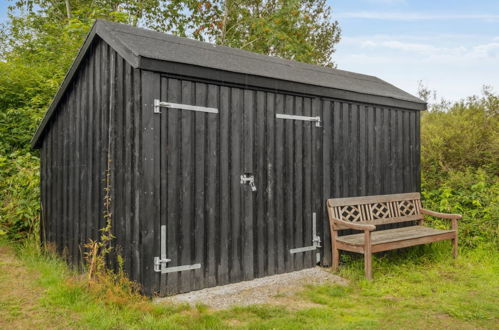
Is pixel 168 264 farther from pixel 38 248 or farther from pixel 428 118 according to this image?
pixel 428 118

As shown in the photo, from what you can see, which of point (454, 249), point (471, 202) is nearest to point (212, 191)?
point (454, 249)

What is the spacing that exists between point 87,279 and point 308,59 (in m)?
14.3

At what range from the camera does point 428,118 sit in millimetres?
10398

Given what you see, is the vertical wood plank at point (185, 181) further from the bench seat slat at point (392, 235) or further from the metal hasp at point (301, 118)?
the bench seat slat at point (392, 235)

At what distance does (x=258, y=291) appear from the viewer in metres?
4.55

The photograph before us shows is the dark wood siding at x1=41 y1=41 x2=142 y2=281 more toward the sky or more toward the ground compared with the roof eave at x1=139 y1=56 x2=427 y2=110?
more toward the ground

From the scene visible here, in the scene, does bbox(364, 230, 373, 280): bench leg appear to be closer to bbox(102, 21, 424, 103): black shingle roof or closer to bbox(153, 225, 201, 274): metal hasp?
bbox(102, 21, 424, 103): black shingle roof

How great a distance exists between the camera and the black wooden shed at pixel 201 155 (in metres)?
→ 4.16

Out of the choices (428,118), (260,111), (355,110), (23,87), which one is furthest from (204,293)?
(428,118)

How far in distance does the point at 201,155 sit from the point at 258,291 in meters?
1.64

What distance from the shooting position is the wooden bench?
5.20 m

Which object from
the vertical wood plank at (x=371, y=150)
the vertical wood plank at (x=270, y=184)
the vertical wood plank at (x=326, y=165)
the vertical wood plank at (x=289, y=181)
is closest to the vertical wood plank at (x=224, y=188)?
the vertical wood plank at (x=270, y=184)

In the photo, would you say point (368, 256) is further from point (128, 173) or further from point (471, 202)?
point (471, 202)

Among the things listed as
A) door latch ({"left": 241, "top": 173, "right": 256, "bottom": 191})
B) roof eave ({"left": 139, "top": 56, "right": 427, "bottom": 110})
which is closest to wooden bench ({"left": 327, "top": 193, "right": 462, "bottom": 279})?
door latch ({"left": 241, "top": 173, "right": 256, "bottom": 191})
